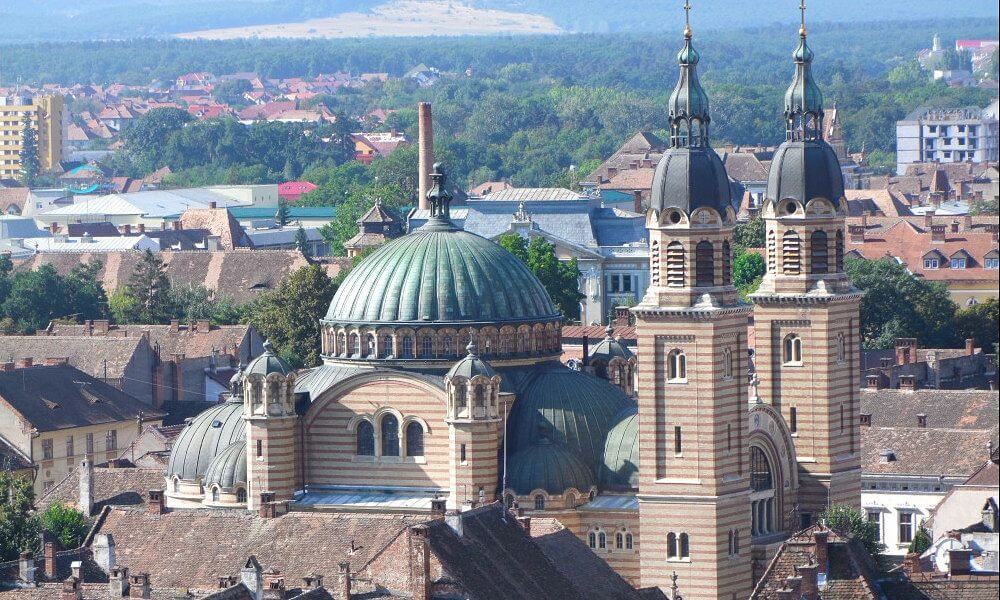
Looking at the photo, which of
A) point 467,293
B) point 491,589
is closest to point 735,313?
point 467,293

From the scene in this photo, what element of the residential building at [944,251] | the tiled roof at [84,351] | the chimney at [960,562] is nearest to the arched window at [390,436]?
the chimney at [960,562]

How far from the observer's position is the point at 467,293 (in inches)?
3019

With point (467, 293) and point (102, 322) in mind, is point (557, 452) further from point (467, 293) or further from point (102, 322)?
point (102, 322)

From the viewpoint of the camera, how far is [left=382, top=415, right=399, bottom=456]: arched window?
247 feet

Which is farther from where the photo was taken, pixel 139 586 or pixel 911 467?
pixel 911 467

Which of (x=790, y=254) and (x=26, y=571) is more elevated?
(x=790, y=254)

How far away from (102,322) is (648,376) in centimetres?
5141

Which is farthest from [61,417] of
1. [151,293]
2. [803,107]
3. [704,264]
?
[151,293]

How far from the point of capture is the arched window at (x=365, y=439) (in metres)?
75.6

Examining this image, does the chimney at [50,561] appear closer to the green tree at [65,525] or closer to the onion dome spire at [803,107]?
the green tree at [65,525]

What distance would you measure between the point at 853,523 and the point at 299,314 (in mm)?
40901

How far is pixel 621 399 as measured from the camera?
76.6 m

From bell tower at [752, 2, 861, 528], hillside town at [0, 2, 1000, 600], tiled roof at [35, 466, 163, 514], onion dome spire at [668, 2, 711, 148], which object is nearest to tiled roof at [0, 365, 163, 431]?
hillside town at [0, 2, 1000, 600]

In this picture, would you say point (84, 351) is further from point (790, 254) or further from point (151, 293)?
point (790, 254)
